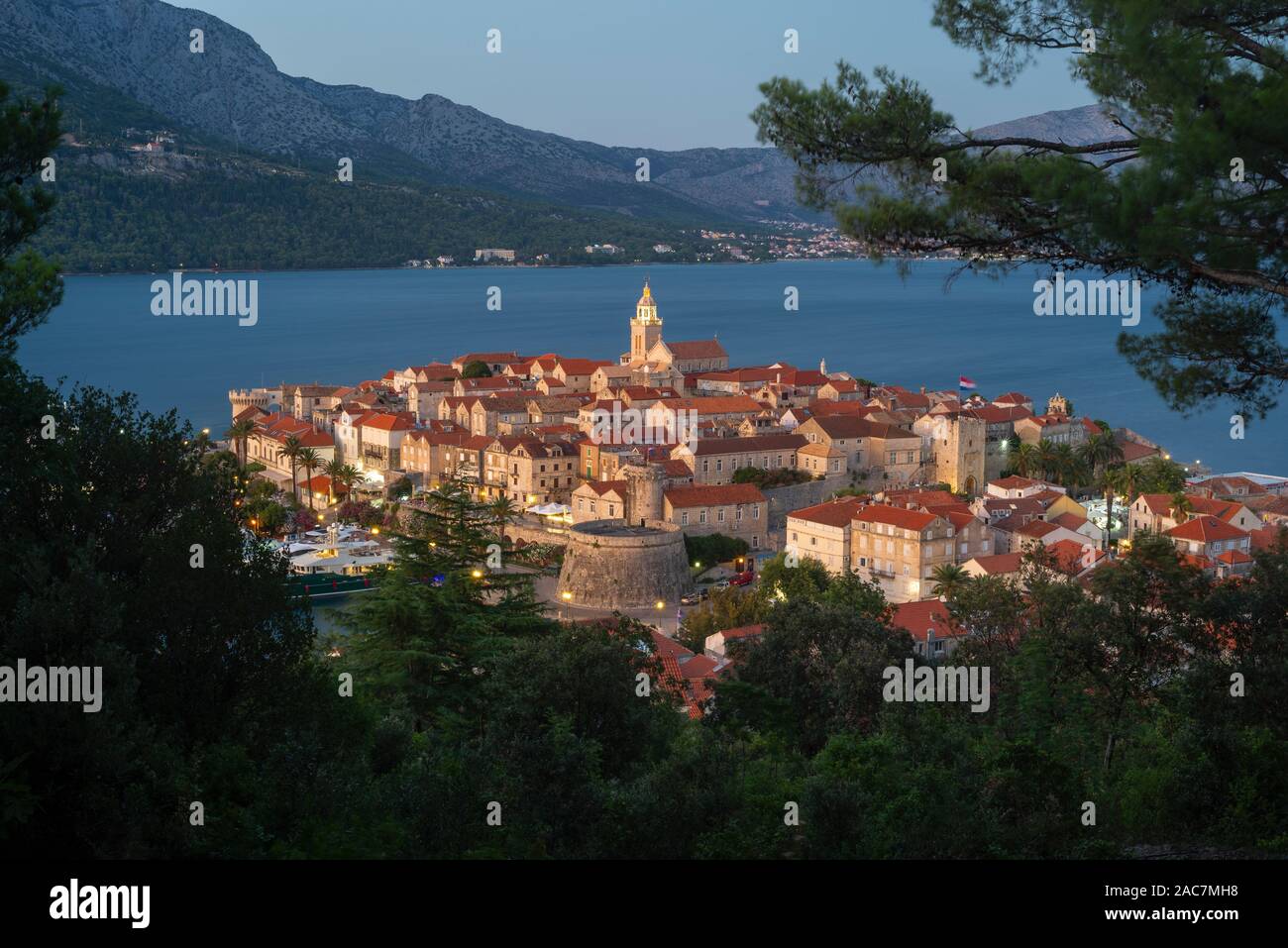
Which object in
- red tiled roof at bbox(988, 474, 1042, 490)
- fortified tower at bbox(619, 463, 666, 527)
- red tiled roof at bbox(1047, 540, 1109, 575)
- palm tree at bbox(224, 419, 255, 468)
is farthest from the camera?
palm tree at bbox(224, 419, 255, 468)

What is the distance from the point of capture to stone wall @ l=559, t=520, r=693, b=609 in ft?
112

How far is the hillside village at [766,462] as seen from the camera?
3281cm

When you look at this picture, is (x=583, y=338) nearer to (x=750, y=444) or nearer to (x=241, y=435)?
(x=241, y=435)

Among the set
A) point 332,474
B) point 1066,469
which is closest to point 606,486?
point 332,474

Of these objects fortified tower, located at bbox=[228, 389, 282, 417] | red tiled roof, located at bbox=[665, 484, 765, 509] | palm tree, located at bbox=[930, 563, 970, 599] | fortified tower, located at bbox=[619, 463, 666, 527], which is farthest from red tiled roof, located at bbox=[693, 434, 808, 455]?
fortified tower, located at bbox=[228, 389, 282, 417]

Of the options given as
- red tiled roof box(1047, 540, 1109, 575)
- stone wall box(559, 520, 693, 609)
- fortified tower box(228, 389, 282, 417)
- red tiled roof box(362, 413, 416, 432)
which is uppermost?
fortified tower box(228, 389, 282, 417)

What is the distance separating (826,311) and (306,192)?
60033mm

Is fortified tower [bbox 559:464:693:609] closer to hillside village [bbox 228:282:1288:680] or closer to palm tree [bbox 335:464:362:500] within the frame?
hillside village [bbox 228:282:1288:680]

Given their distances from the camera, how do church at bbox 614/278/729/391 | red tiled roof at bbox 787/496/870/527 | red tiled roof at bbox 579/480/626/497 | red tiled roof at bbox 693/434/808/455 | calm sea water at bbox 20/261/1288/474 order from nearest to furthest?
1. red tiled roof at bbox 787/496/870/527
2. red tiled roof at bbox 579/480/626/497
3. red tiled roof at bbox 693/434/808/455
4. church at bbox 614/278/729/391
5. calm sea water at bbox 20/261/1288/474

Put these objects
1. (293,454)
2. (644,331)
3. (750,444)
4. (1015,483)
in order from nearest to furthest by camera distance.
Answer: (1015,483) → (750,444) → (293,454) → (644,331)

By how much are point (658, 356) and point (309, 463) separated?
54.7 feet

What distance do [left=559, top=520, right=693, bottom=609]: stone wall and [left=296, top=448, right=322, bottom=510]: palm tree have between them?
1431 centimetres

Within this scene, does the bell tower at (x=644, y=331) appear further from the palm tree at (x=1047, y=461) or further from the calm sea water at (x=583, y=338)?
the palm tree at (x=1047, y=461)

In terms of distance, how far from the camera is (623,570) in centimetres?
3434
